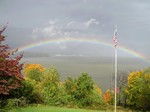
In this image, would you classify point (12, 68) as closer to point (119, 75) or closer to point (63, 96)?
point (63, 96)

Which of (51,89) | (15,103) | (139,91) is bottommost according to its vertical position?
(15,103)

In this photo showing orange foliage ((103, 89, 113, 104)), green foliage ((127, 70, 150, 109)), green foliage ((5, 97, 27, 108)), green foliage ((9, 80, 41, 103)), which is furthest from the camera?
orange foliage ((103, 89, 113, 104))

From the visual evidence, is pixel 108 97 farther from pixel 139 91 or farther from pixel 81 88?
pixel 81 88

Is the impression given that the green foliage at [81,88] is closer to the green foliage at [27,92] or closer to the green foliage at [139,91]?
the green foliage at [27,92]

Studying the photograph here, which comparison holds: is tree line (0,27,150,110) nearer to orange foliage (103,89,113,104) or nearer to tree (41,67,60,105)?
tree (41,67,60,105)

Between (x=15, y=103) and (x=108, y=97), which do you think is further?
(x=108, y=97)

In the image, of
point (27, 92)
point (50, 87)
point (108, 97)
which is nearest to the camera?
point (27, 92)

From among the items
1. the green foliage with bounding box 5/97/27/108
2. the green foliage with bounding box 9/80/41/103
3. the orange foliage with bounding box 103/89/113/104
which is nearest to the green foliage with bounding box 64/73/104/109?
the green foliage with bounding box 9/80/41/103

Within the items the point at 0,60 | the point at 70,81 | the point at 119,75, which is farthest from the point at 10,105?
the point at 119,75

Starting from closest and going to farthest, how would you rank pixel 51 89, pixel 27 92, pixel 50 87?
pixel 27 92 → pixel 51 89 → pixel 50 87

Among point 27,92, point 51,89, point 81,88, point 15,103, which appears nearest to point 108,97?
point 81,88

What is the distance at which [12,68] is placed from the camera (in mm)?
23312

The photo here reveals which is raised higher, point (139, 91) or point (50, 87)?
point (139, 91)

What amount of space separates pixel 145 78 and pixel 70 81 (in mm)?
28332
